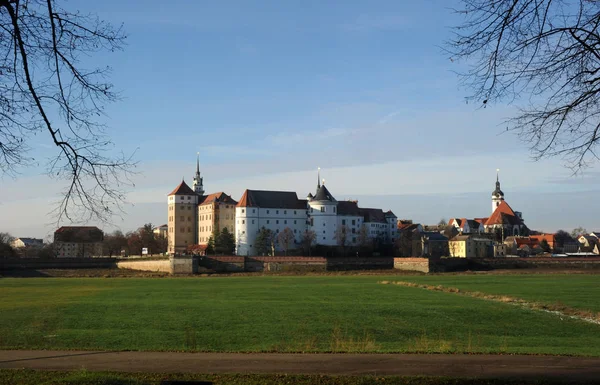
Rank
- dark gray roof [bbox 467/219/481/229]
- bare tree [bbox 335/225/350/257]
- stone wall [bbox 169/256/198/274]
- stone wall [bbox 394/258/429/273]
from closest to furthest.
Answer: stone wall [bbox 169/256/198/274] → stone wall [bbox 394/258/429/273] → bare tree [bbox 335/225/350/257] → dark gray roof [bbox 467/219/481/229]

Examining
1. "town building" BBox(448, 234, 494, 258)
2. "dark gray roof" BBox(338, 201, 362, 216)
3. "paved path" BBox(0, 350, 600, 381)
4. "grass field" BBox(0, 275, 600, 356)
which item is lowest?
"grass field" BBox(0, 275, 600, 356)

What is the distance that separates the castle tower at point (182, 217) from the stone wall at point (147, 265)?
114 feet

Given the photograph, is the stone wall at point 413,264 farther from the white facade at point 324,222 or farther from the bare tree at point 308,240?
the white facade at point 324,222

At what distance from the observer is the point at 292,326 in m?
21.4

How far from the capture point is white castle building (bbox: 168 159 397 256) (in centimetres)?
11400

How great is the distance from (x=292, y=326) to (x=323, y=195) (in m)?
99.7

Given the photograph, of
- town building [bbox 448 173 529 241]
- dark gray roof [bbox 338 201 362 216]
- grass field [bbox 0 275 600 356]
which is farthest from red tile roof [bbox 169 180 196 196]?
grass field [bbox 0 275 600 356]

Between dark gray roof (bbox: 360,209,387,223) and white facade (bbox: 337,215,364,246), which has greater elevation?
dark gray roof (bbox: 360,209,387,223)

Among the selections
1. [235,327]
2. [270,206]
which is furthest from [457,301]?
[270,206]

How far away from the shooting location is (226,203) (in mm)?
122062

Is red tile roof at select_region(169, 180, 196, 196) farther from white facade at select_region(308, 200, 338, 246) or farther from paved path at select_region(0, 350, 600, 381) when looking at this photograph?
paved path at select_region(0, 350, 600, 381)

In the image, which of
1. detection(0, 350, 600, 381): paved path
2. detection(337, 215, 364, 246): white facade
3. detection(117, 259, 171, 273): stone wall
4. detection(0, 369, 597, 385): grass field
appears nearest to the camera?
detection(0, 369, 597, 385): grass field

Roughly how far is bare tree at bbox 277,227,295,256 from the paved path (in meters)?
97.0

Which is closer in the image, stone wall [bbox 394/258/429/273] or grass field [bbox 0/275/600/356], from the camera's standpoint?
grass field [bbox 0/275/600/356]
